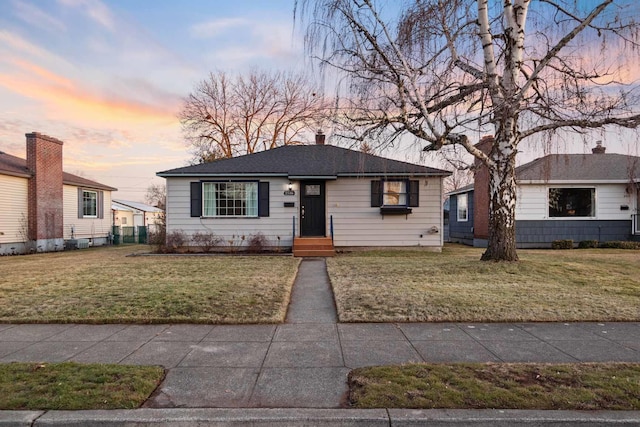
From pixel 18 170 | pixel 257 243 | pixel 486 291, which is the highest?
pixel 18 170

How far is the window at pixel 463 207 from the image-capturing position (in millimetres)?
20562

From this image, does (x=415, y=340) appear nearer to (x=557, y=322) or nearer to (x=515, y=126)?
(x=557, y=322)

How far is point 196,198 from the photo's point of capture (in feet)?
47.7

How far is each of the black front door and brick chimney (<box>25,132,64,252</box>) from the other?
490 inches

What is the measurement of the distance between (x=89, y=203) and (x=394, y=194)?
17647mm

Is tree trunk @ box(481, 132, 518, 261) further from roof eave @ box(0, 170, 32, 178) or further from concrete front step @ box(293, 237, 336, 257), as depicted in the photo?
roof eave @ box(0, 170, 32, 178)

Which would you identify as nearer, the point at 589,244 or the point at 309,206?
the point at 309,206

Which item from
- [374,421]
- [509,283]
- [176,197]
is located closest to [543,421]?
[374,421]

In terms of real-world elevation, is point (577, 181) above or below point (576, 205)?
above

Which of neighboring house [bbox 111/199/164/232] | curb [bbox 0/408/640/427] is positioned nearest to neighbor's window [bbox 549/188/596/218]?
curb [bbox 0/408/640/427]

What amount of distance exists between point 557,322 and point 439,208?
9586 millimetres

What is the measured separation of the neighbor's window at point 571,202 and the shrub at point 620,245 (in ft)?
4.73

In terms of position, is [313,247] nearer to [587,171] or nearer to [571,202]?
[571,202]

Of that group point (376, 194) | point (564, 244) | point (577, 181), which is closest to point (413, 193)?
point (376, 194)
